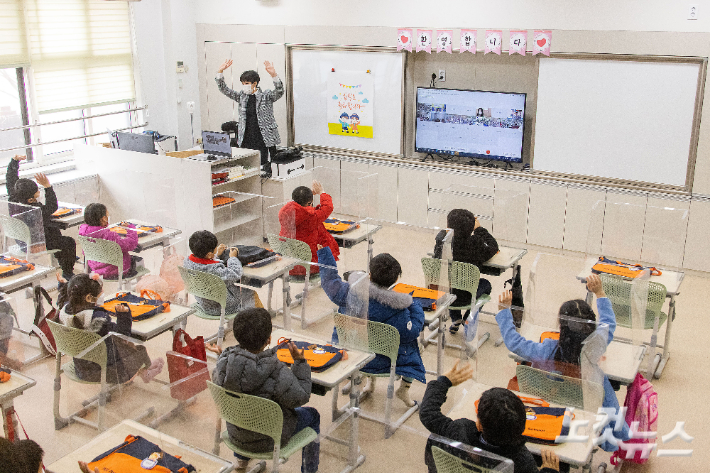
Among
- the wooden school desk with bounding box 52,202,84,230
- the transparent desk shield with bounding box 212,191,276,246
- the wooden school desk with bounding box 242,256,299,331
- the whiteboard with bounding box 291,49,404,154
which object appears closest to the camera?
the wooden school desk with bounding box 242,256,299,331

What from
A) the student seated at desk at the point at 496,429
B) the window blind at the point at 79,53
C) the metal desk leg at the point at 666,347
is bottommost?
the metal desk leg at the point at 666,347

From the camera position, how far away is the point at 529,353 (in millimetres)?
3709

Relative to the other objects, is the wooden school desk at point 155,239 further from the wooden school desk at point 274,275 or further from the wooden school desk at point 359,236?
the wooden school desk at point 359,236

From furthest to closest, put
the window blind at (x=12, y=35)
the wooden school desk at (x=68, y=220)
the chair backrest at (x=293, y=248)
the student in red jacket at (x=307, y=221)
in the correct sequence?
1. the window blind at (x=12, y=35)
2. the wooden school desk at (x=68, y=220)
3. the student in red jacket at (x=307, y=221)
4. the chair backrest at (x=293, y=248)

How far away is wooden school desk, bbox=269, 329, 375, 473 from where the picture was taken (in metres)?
3.55

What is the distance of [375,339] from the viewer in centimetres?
403

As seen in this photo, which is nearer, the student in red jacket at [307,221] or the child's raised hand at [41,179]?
the student in red jacket at [307,221]

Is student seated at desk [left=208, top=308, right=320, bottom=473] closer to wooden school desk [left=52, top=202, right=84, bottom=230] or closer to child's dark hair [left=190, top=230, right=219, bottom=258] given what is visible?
child's dark hair [left=190, top=230, right=219, bottom=258]

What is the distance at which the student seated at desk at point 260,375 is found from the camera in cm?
321

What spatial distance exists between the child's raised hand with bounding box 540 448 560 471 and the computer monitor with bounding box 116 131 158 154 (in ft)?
18.3

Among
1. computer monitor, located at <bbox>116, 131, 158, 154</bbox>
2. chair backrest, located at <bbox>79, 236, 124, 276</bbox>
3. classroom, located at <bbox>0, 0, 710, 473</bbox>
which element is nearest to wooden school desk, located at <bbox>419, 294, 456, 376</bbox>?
classroom, located at <bbox>0, 0, 710, 473</bbox>

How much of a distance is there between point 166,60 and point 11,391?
6084mm

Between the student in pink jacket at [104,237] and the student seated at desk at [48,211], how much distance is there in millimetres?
601

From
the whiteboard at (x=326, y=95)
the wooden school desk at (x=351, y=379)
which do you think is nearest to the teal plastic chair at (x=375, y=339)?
the wooden school desk at (x=351, y=379)
